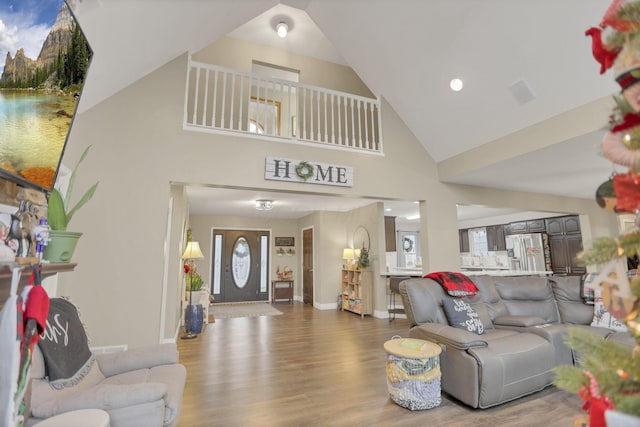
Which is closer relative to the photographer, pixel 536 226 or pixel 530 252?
pixel 530 252

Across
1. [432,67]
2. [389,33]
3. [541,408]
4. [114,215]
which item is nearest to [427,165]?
[432,67]

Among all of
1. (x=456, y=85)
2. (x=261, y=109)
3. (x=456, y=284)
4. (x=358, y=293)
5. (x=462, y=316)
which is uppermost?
(x=261, y=109)

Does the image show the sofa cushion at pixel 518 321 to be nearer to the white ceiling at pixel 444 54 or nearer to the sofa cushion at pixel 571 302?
the sofa cushion at pixel 571 302

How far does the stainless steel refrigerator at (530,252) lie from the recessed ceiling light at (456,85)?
5.77 metres

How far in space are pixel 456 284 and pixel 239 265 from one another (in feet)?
22.1

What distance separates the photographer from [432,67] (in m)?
3.74

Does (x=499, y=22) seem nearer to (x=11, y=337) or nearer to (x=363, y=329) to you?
(x=11, y=337)

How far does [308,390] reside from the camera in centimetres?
278

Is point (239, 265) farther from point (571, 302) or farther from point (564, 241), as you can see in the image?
point (564, 241)

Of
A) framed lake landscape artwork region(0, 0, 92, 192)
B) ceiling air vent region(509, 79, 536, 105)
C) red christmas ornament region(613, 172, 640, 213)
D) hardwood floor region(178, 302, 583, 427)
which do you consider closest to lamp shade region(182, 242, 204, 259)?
hardwood floor region(178, 302, 583, 427)

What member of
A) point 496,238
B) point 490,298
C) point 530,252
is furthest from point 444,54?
point 496,238

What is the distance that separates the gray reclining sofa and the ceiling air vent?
2.10m

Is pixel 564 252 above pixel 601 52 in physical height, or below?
below

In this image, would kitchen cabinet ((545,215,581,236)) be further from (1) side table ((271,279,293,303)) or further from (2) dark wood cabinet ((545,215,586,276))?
(1) side table ((271,279,293,303))
